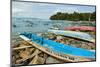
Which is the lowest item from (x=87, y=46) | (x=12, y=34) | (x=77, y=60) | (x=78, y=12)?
(x=77, y=60)

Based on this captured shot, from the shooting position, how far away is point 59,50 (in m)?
2.49

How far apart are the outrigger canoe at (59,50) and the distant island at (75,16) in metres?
0.33

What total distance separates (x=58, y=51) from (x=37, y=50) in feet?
0.92

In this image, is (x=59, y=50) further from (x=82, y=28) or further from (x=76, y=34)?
(x=82, y=28)

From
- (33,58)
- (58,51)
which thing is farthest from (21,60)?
(58,51)

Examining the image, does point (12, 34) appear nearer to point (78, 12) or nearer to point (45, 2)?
point (45, 2)

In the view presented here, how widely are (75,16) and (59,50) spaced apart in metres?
0.50

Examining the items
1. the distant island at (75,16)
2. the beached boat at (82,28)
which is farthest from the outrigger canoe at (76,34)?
the distant island at (75,16)

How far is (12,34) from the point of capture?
2291 mm

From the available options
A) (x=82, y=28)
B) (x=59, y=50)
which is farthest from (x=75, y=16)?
(x=59, y=50)

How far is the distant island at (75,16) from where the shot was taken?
249 centimetres

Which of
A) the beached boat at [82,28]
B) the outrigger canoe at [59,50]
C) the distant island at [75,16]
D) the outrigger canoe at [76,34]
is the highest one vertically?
the distant island at [75,16]

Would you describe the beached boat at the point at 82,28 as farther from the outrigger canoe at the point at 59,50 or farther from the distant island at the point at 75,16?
the outrigger canoe at the point at 59,50

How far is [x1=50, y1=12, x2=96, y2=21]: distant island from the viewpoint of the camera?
2.49 meters
